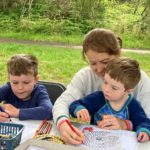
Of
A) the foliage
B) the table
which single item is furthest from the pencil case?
the foliage

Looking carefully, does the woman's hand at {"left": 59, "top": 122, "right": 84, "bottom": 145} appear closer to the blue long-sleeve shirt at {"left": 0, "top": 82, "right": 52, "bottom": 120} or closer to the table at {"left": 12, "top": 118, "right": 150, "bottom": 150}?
the table at {"left": 12, "top": 118, "right": 150, "bottom": 150}

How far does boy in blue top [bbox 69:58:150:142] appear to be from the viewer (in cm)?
200

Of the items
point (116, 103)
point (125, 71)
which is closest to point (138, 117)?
point (116, 103)

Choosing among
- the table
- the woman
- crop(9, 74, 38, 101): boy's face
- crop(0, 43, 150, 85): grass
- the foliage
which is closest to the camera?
the table

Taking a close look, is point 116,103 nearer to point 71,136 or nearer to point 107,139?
point 107,139

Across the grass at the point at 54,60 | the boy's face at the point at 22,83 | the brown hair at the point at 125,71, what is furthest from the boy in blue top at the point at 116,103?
the grass at the point at 54,60

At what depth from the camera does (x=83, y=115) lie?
2.04 meters

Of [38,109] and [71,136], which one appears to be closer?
[71,136]

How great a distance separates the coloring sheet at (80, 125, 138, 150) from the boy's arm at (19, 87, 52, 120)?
0.26 m

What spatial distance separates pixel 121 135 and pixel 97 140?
0.49 feet

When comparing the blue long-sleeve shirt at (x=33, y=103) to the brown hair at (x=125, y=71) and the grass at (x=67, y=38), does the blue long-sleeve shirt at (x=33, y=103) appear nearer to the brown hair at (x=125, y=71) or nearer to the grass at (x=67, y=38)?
the brown hair at (x=125, y=71)

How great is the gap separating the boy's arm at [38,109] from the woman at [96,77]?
84 mm

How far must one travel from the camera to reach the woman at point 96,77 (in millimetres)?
2127

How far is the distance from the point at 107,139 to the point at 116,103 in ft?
0.93
